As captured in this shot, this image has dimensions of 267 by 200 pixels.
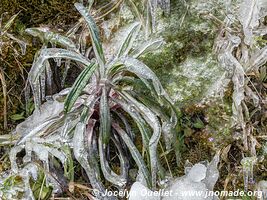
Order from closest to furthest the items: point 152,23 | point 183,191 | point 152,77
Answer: point 152,77 → point 183,191 → point 152,23

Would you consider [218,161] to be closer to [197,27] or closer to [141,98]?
[141,98]

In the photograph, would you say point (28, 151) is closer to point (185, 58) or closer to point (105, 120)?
point (105, 120)

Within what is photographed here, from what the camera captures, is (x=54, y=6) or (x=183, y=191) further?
(x=54, y=6)

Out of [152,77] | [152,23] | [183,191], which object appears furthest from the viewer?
[152,23]

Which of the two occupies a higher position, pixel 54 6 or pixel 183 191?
pixel 54 6

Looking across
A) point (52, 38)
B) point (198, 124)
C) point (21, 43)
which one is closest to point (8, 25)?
point (21, 43)

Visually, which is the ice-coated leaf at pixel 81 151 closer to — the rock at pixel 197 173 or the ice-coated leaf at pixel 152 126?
the ice-coated leaf at pixel 152 126

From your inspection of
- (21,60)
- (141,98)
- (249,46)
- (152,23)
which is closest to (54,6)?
(21,60)
